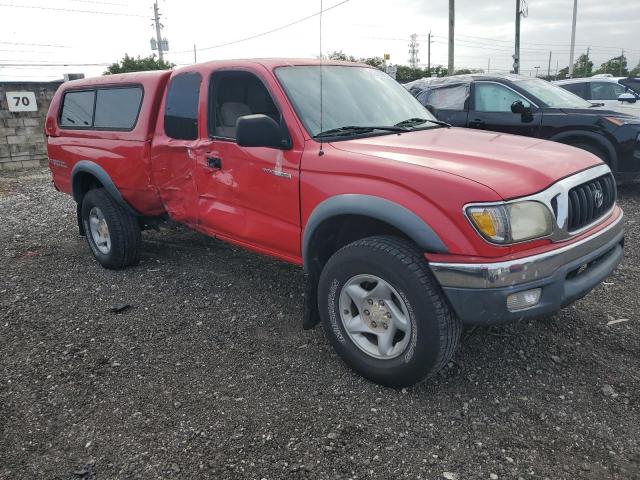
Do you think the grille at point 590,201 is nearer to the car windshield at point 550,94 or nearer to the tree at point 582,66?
the car windshield at point 550,94

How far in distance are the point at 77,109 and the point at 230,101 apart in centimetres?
238

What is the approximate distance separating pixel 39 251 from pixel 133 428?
4.02 m

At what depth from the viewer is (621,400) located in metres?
2.75

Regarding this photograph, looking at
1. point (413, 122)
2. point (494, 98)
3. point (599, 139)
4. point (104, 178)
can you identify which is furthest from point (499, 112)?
point (104, 178)

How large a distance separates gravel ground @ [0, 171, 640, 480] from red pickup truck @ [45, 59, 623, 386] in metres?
0.32

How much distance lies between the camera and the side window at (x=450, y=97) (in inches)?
306

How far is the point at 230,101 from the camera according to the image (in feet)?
12.7

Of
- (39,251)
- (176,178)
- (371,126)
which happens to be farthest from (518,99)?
(39,251)

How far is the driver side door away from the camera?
7.15 meters

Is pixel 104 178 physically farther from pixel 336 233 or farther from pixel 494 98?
pixel 494 98

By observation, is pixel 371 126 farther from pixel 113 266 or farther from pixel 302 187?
pixel 113 266

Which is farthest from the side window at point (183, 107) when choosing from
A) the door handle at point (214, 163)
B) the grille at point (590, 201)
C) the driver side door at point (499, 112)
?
the driver side door at point (499, 112)

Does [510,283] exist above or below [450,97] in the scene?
below

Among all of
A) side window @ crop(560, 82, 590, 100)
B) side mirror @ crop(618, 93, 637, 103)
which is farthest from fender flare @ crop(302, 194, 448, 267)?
side window @ crop(560, 82, 590, 100)
